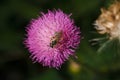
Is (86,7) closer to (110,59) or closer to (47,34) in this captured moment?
(110,59)

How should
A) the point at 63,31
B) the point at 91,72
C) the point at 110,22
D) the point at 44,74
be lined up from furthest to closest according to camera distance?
1. the point at 44,74
2. the point at 91,72
3. the point at 110,22
4. the point at 63,31

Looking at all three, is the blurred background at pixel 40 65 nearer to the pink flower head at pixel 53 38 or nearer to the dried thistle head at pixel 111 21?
the dried thistle head at pixel 111 21

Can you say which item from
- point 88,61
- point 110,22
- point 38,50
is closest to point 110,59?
point 88,61

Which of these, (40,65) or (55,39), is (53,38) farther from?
(40,65)

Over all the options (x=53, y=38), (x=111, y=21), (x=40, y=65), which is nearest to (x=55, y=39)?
(x=53, y=38)

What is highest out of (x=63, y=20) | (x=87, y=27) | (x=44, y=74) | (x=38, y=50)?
(x=87, y=27)

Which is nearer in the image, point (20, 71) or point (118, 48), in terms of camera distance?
point (118, 48)
